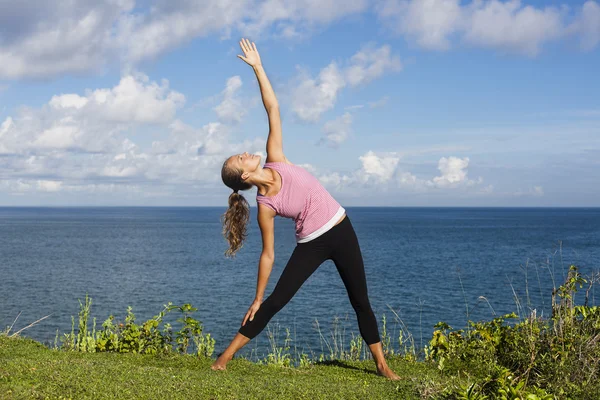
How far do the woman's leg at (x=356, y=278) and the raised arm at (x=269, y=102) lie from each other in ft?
3.23

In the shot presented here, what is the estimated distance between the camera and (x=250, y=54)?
636 cm

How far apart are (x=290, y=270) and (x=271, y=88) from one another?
1900mm

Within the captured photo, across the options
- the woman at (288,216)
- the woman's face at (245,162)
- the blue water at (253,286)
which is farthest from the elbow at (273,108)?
the blue water at (253,286)

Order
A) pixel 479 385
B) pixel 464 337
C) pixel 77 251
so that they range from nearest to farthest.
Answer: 1. pixel 479 385
2. pixel 464 337
3. pixel 77 251

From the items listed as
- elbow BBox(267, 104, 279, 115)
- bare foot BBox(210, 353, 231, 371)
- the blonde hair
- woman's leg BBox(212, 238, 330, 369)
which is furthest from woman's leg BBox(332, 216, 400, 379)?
bare foot BBox(210, 353, 231, 371)

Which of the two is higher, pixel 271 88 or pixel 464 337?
pixel 271 88

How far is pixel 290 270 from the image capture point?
Answer: 5.95 metres

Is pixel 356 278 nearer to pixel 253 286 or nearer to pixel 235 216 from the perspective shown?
pixel 235 216

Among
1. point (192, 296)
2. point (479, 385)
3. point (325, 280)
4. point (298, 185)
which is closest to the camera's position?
point (479, 385)

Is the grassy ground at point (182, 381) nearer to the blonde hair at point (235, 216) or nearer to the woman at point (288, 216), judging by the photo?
the woman at point (288, 216)

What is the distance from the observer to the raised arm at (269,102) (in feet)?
20.1

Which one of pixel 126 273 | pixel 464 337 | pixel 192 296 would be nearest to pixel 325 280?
pixel 192 296

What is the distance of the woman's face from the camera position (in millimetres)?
5805

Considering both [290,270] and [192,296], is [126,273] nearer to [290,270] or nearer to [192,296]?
[192,296]
